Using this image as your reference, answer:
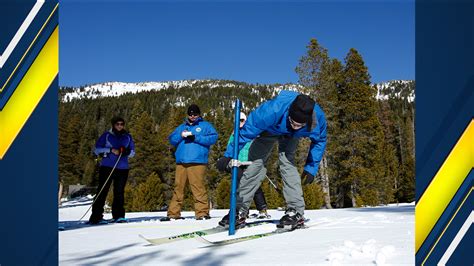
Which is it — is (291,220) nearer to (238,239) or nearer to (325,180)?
(238,239)

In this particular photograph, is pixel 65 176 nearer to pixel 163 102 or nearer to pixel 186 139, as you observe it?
pixel 186 139

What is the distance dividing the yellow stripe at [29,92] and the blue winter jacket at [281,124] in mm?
2472

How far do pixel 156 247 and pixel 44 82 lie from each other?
2.04 m

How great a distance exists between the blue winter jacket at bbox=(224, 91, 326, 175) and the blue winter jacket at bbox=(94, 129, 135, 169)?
2.74 metres

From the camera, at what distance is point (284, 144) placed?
4.73 metres

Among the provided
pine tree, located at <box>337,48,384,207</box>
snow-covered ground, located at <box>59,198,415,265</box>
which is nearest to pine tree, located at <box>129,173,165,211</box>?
pine tree, located at <box>337,48,384,207</box>

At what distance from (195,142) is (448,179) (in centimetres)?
493

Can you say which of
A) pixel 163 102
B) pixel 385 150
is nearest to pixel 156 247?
pixel 385 150

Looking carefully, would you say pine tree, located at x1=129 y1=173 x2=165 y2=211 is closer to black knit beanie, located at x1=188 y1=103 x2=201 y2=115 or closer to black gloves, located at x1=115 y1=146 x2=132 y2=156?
black gloves, located at x1=115 y1=146 x2=132 y2=156

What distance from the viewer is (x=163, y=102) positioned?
442 ft

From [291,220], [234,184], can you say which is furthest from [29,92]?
[291,220]

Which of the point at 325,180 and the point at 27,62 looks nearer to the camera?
the point at 27,62

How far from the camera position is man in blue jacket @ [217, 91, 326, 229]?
4.31m

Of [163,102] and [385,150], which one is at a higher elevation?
[163,102]
